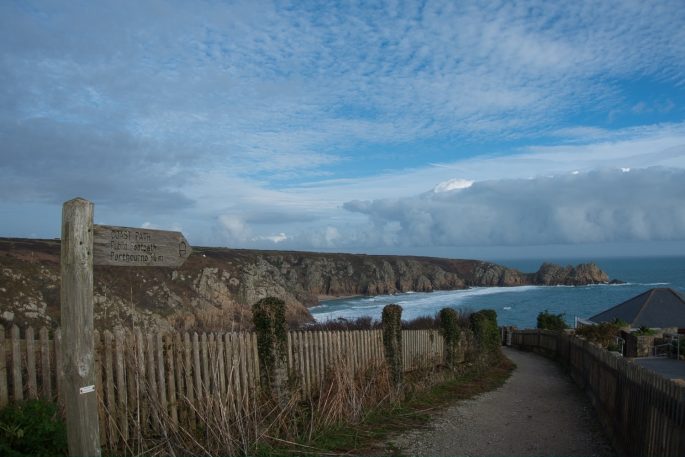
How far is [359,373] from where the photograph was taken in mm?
10367

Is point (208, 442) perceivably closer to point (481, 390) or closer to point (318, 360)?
point (318, 360)

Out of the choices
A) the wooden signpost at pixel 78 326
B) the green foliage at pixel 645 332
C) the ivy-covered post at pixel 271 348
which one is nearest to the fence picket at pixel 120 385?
the wooden signpost at pixel 78 326

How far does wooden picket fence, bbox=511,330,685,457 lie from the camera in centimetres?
517

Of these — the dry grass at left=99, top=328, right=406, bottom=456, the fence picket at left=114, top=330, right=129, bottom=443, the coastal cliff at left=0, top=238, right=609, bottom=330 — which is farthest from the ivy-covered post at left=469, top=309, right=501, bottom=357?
the fence picket at left=114, top=330, right=129, bottom=443

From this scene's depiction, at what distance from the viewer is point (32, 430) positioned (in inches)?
196

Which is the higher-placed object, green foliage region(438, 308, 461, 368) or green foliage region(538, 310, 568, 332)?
green foliage region(438, 308, 461, 368)

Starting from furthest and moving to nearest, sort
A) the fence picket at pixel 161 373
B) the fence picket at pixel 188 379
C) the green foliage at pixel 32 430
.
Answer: the fence picket at pixel 188 379 → the fence picket at pixel 161 373 → the green foliage at pixel 32 430

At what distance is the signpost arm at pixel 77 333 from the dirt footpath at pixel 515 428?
4.19 m

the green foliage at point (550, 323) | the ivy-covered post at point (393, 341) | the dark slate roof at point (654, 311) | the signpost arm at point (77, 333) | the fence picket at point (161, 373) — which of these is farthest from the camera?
the green foliage at point (550, 323)

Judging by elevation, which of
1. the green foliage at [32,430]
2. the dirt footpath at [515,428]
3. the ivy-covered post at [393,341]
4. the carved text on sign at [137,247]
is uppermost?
the carved text on sign at [137,247]

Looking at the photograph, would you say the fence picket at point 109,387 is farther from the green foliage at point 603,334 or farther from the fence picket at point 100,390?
the green foliage at point 603,334

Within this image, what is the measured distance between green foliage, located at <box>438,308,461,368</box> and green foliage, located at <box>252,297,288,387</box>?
8704 millimetres

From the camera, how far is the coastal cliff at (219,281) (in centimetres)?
1930

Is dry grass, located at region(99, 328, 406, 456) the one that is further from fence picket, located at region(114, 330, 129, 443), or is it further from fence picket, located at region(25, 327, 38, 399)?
fence picket, located at region(25, 327, 38, 399)
